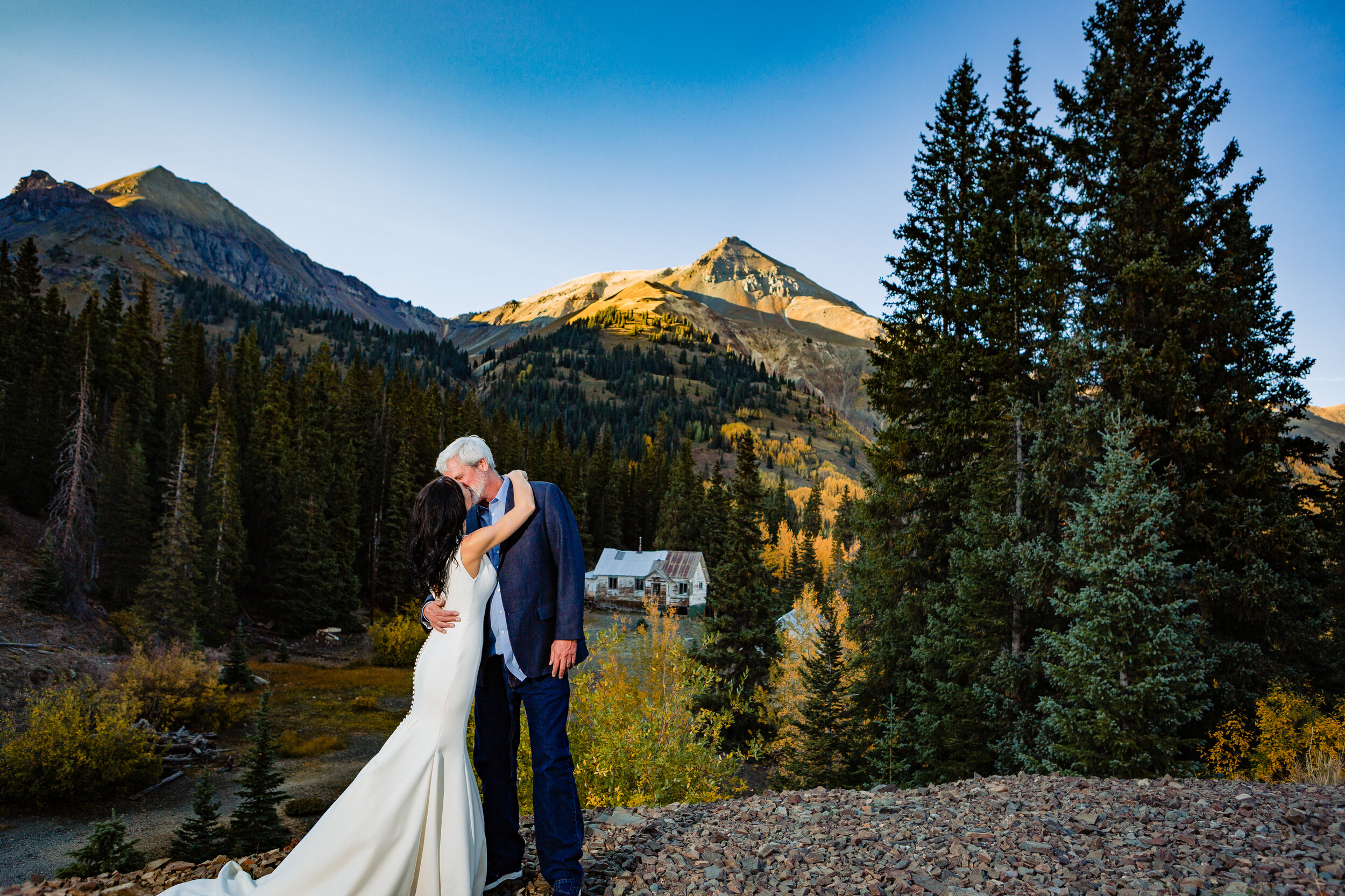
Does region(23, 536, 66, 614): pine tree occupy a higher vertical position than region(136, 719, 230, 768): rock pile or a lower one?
higher

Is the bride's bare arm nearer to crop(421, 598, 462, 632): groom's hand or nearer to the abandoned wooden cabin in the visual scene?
crop(421, 598, 462, 632): groom's hand

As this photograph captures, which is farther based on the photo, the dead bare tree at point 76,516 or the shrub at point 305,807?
the dead bare tree at point 76,516

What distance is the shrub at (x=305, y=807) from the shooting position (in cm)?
2095

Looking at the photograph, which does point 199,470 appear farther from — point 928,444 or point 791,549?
point 791,549

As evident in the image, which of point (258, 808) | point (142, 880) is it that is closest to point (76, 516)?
point (258, 808)

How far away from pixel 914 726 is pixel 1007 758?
123 inches

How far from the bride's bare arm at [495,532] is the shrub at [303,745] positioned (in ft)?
95.4

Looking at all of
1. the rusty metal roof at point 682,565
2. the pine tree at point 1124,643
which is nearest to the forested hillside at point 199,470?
the rusty metal roof at point 682,565

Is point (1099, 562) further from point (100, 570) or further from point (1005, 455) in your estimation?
point (100, 570)

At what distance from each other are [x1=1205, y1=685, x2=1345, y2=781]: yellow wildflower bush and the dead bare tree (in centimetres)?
4069

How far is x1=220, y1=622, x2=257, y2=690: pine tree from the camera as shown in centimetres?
3253

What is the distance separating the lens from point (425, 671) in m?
3.56

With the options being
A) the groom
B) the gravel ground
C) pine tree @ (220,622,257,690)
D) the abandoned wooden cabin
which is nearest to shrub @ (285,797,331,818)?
pine tree @ (220,622,257,690)

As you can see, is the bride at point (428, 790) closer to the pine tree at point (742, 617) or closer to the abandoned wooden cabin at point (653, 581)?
the pine tree at point (742, 617)
